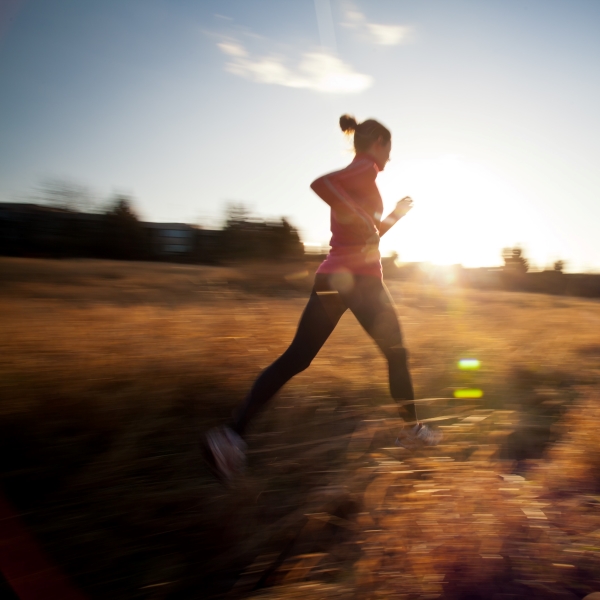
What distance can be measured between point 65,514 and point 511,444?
2.41 meters

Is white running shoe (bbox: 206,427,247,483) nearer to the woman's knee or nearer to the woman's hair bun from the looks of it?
the woman's knee

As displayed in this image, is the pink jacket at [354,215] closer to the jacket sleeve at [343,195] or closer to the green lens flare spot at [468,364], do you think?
the jacket sleeve at [343,195]


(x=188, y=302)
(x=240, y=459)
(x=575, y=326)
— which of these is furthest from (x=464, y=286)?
(x=240, y=459)

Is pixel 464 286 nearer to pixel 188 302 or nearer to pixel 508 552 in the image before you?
pixel 188 302

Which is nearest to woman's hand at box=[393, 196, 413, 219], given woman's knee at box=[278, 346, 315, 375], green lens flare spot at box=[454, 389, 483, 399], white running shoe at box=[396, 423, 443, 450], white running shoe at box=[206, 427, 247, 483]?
woman's knee at box=[278, 346, 315, 375]

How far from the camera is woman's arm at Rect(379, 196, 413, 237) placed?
310cm

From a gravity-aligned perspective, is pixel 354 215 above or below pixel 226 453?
above

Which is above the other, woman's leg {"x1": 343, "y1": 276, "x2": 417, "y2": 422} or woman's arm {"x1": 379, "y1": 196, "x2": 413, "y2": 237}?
woman's arm {"x1": 379, "y1": 196, "x2": 413, "y2": 237}

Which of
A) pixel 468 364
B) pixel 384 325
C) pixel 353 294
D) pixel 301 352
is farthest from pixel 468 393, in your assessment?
pixel 301 352

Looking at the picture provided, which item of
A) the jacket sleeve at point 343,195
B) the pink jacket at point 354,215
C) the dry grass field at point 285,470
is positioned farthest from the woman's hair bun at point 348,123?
the dry grass field at point 285,470

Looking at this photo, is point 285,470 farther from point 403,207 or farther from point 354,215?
point 403,207

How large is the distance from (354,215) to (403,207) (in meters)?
0.39

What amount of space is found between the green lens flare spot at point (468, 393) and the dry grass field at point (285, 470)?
6cm

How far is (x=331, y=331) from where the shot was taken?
2947 millimetres
